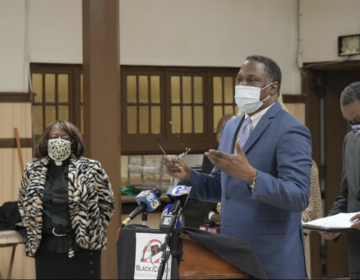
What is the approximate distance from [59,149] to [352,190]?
6.44 ft

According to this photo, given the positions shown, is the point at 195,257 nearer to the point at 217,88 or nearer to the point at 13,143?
the point at 13,143

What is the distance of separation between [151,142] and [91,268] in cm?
278

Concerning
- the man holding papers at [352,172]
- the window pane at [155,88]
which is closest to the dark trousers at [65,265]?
the man holding papers at [352,172]

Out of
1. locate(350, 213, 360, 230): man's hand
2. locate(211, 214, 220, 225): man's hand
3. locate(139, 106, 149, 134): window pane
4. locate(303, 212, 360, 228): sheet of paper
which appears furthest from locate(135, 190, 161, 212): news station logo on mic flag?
locate(139, 106, 149, 134): window pane

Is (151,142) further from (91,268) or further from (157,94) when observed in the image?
(91,268)

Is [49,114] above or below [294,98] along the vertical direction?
below

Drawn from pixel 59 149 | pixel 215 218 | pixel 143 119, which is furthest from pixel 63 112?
pixel 215 218

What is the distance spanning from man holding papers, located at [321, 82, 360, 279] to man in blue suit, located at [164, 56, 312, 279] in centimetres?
75

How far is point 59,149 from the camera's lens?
14.3 ft

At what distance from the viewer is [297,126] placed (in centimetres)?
249

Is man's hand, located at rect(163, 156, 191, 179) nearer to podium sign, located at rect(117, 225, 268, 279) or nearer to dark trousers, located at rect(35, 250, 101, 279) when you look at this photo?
podium sign, located at rect(117, 225, 268, 279)

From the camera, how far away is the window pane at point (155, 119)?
704 cm

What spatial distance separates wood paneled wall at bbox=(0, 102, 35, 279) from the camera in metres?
6.34

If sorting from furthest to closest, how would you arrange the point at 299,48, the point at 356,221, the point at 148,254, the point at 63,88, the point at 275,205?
the point at 299,48
the point at 63,88
the point at 356,221
the point at 148,254
the point at 275,205
